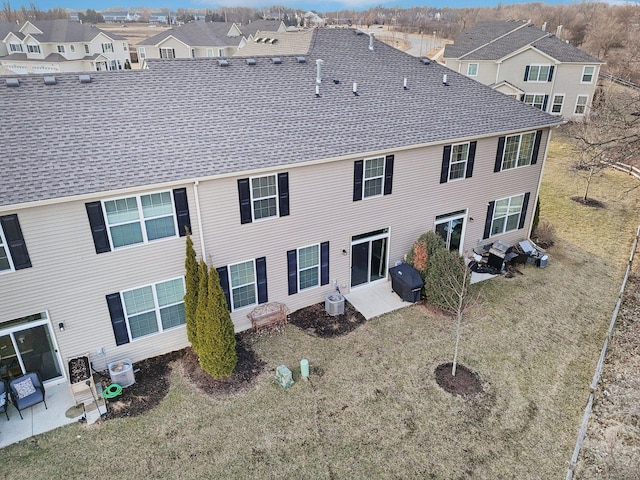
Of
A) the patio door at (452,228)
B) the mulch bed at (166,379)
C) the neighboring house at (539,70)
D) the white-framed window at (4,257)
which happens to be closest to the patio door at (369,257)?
the patio door at (452,228)

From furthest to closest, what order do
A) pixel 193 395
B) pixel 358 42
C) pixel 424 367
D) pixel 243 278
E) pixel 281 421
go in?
pixel 358 42 < pixel 243 278 < pixel 424 367 < pixel 193 395 < pixel 281 421

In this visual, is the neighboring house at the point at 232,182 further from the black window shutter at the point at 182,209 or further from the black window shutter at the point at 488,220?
the black window shutter at the point at 488,220

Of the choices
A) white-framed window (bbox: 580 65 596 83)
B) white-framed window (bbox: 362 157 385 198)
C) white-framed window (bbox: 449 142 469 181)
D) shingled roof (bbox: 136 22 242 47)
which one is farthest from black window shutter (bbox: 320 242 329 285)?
shingled roof (bbox: 136 22 242 47)

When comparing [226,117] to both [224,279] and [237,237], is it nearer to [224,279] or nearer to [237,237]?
[237,237]

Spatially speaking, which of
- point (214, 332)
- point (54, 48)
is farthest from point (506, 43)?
point (54, 48)

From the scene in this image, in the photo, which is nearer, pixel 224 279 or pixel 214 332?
pixel 214 332

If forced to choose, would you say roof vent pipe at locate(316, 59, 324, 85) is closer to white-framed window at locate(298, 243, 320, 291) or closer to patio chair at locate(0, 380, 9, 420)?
white-framed window at locate(298, 243, 320, 291)

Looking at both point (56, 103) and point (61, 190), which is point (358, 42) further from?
point (61, 190)

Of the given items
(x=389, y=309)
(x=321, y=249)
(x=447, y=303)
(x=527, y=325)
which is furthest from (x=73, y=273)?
(x=527, y=325)
